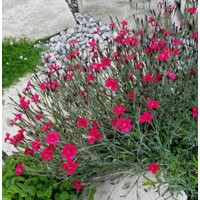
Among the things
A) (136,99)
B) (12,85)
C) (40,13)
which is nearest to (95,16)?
→ (40,13)

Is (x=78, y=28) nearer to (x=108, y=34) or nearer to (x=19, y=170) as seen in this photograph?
(x=108, y=34)

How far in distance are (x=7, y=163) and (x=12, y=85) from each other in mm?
1462

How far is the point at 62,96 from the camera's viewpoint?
115 inches

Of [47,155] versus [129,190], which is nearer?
[47,155]

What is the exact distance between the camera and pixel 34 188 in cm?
284

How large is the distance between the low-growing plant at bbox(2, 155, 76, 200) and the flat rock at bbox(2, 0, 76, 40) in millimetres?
2352

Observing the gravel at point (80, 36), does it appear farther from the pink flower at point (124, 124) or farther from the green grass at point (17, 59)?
the pink flower at point (124, 124)

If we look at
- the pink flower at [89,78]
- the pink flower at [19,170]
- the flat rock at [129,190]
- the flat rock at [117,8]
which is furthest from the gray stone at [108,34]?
the pink flower at [19,170]

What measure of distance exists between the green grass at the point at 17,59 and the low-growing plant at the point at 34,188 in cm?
170

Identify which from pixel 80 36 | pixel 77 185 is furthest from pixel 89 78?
pixel 80 36

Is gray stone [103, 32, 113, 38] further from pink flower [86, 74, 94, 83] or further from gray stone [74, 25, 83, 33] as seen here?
pink flower [86, 74, 94, 83]

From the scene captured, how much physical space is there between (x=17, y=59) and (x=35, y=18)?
2.20 feet

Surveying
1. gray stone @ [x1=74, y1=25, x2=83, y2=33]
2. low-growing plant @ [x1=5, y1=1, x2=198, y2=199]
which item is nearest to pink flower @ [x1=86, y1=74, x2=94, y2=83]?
low-growing plant @ [x1=5, y1=1, x2=198, y2=199]

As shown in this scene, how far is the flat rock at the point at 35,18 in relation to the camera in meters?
5.00
